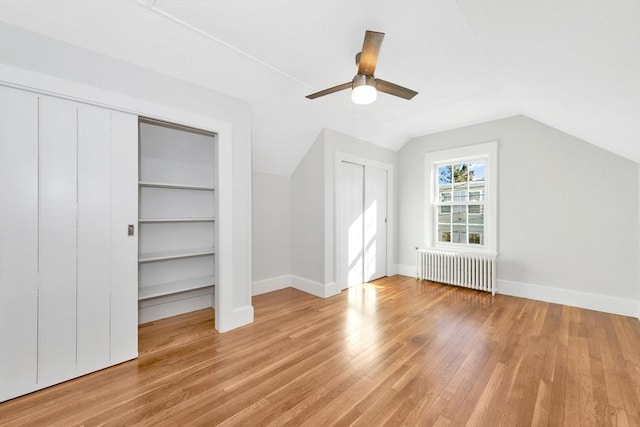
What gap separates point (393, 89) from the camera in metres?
2.18

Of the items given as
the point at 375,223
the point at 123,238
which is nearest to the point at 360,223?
the point at 375,223

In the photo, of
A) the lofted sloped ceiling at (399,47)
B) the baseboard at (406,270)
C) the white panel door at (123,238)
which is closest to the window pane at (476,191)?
the lofted sloped ceiling at (399,47)

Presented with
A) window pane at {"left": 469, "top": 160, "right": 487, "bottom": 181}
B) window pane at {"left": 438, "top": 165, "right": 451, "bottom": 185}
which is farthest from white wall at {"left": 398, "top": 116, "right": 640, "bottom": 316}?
window pane at {"left": 438, "top": 165, "right": 451, "bottom": 185}

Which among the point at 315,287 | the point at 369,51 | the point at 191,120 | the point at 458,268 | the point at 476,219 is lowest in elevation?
the point at 315,287

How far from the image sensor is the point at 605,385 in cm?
181

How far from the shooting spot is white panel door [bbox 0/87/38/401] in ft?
5.47

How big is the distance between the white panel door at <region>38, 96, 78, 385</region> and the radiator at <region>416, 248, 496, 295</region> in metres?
4.48

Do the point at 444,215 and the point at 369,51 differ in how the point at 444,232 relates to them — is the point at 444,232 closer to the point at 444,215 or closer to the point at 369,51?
the point at 444,215

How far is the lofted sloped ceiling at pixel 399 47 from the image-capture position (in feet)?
4.88

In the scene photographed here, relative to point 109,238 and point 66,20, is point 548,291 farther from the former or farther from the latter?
point 66,20

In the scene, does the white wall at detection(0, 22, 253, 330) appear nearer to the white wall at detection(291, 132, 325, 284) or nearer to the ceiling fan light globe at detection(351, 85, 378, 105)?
the white wall at detection(291, 132, 325, 284)

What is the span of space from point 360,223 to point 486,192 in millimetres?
2045

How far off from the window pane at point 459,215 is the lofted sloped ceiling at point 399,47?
1.64m

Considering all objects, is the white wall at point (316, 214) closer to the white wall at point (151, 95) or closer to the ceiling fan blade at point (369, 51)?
the white wall at point (151, 95)
